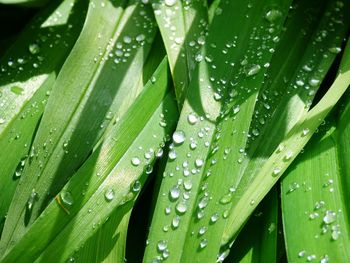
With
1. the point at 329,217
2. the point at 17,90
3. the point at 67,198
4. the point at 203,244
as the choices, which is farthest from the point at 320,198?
the point at 17,90

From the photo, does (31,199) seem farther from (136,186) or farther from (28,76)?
(28,76)

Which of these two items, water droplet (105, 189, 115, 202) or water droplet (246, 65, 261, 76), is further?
water droplet (246, 65, 261, 76)

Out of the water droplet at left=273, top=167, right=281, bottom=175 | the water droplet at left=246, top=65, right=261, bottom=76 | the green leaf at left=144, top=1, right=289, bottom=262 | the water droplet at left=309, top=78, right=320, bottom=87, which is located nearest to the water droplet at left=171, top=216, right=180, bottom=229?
the green leaf at left=144, top=1, right=289, bottom=262

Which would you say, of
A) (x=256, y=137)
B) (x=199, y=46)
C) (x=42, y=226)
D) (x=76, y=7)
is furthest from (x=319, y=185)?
(x=76, y=7)

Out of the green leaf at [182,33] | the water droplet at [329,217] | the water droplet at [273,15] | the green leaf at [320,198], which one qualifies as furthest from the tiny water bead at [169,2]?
the water droplet at [329,217]

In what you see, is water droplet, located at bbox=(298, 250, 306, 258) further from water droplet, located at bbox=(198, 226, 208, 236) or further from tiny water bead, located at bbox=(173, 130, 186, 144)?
tiny water bead, located at bbox=(173, 130, 186, 144)

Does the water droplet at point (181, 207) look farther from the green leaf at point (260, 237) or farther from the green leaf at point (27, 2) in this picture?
the green leaf at point (27, 2)
